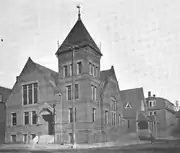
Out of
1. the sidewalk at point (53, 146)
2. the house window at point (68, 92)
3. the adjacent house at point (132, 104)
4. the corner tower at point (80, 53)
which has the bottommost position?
the sidewalk at point (53, 146)

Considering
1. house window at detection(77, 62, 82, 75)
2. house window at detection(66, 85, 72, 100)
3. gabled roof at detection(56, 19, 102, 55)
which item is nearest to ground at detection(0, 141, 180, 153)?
house window at detection(66, 85, 72, 100)

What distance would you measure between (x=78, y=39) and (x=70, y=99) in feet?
2.52

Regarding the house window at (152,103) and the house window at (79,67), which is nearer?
the house window at (152,103)

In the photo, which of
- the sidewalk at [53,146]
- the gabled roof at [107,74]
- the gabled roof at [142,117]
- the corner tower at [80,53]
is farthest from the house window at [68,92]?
the gabled roof at [142,117]

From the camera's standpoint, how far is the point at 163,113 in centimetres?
303

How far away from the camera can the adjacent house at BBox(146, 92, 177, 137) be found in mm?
3029

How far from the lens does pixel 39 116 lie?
3.56 metres

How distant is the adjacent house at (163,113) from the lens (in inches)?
119

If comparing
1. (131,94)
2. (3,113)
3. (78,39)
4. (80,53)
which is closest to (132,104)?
(131,94)

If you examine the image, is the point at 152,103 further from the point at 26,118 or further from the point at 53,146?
the point at 26,118

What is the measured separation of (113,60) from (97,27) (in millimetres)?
510

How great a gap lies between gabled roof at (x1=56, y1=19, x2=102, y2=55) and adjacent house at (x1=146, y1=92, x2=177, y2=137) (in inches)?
35.2

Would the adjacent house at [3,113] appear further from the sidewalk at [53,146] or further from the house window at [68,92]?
the house window at [68,92]

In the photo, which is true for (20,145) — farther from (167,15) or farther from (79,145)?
(167,15)
